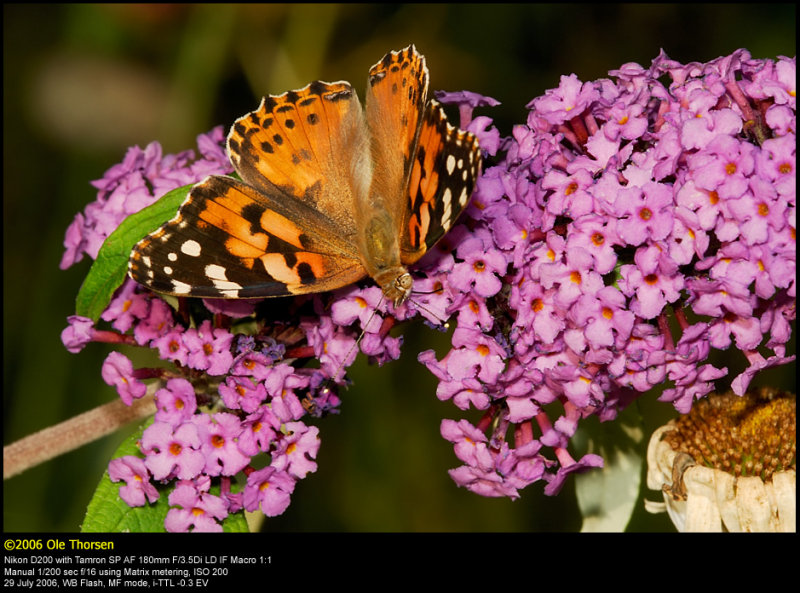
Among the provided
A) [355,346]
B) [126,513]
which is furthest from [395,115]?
[126,513]

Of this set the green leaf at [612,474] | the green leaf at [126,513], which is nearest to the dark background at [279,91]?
the green leaf at [612,474]

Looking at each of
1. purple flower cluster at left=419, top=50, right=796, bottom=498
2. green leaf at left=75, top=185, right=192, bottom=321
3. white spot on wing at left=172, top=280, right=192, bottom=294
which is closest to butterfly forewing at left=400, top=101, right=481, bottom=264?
purple flower cluster at left=419, top=50, right=796, bottom=498

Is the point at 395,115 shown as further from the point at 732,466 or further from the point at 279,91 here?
the point at 279,91

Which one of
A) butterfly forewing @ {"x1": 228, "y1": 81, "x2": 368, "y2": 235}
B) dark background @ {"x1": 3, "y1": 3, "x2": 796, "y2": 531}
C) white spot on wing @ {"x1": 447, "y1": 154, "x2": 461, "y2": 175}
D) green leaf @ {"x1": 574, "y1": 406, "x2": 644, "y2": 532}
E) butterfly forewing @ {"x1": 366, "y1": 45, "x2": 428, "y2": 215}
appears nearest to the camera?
white spot on wing @ {"x1": 447, "y1": 154, "x2": 461, "y2": 175}

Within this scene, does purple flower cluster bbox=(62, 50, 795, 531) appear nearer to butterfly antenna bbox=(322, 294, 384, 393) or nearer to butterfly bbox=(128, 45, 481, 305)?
butterfly antenna bbox=(322, 294, 384, 393)

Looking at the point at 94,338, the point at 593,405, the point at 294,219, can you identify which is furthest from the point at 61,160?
the point at 593,405

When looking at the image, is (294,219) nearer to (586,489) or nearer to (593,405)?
(593,405)

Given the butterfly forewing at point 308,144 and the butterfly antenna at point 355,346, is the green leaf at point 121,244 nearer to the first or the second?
the butterfly forewing at point 308,144
